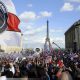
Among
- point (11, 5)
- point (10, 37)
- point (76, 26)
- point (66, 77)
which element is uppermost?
point (76, 26)

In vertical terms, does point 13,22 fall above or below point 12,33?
above

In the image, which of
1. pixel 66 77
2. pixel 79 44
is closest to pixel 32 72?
pixel 66 77

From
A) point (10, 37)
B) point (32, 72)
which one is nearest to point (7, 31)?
point (10, 37)

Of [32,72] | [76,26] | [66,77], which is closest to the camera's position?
[66,77]

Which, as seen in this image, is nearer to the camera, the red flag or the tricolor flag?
the tricolor flag

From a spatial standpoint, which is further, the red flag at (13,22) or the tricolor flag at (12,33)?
the red flag at (13,22)

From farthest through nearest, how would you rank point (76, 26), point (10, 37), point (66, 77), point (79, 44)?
1. point (76, 26)
2. point (79, 44)
3. point (10, 37)
4. point (66, 77)

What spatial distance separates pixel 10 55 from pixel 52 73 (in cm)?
794

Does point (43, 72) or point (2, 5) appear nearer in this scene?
point (2, 5)

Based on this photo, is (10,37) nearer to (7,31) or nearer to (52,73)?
(7,31)

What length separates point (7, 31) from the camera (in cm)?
1683

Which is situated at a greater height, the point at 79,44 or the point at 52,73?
the point at 79,44

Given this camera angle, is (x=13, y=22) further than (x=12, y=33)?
No

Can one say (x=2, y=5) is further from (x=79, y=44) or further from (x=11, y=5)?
(x=79, y=44)
